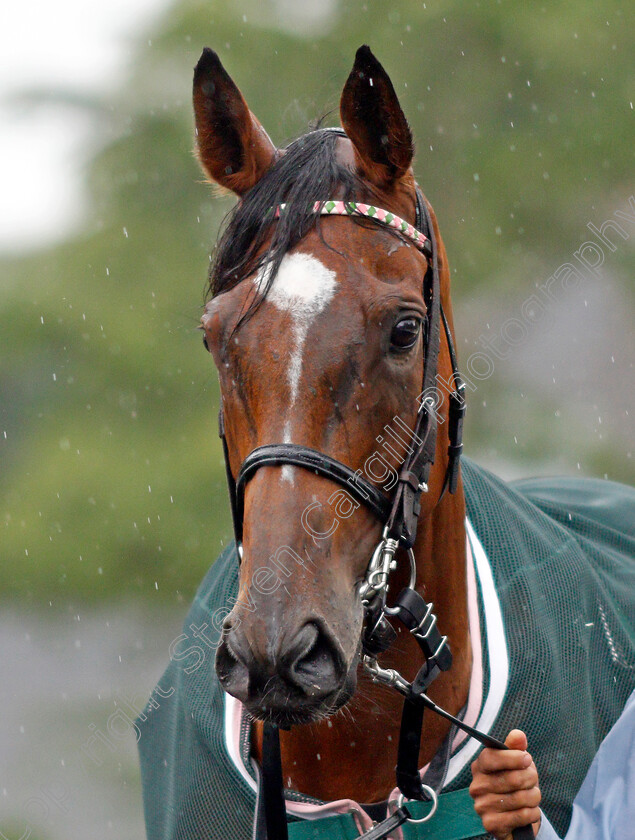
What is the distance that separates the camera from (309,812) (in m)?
1.87

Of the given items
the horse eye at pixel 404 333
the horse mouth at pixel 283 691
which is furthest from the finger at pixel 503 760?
the horse eye at pixel 404 333

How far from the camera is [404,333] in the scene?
1657 mm

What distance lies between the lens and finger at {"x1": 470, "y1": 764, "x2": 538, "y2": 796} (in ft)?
5.35

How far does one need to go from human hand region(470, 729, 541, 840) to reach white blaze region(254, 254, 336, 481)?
676 millimetres

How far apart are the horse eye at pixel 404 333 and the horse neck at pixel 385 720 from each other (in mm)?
402

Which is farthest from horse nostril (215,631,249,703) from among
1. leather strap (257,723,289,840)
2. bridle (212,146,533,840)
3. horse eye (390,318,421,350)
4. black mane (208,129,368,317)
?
black mane (208,129,368,317)

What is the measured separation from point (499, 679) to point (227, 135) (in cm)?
137

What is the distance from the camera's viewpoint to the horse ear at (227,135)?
188 cm

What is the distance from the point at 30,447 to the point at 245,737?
173 inches

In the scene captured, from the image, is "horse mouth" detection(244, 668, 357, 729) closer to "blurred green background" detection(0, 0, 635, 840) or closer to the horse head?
the horse head

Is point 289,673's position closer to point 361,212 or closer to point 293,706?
point 293,706

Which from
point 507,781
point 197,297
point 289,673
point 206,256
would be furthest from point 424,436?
point 206,256

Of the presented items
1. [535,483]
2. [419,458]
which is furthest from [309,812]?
[535,483]

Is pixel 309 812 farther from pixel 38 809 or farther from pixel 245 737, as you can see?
pixel 38 809
